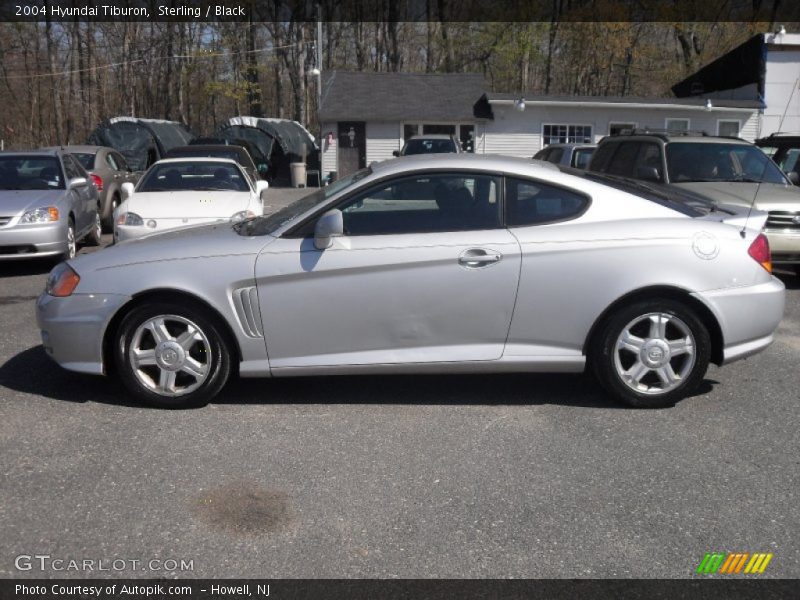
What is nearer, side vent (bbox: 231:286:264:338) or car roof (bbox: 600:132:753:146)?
side vent (bbox: 231:286:264:338)

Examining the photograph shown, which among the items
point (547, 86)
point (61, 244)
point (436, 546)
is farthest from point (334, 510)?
point (547, 86)

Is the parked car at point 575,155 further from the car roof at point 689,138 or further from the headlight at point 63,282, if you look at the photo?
the headlight at point 63,282

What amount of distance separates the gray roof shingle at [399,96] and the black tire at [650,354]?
2482 centimetres

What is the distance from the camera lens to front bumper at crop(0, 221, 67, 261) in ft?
33.0

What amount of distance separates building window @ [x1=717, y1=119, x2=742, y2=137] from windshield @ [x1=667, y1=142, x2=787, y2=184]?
68.0ft

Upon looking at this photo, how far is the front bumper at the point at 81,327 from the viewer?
5.07m

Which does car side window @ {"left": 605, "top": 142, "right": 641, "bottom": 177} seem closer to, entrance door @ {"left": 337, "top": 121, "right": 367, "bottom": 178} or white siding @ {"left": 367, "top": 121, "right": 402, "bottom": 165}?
white siding @ {"left": 367, "top": 121, "right": 402, "bottom": 165}

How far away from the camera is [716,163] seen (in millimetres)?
9984

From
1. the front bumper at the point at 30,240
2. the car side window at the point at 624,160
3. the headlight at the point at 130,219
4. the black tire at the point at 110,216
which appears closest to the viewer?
the headlight at the point at 130,219

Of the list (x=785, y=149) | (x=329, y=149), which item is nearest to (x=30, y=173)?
(x=785, y=149)

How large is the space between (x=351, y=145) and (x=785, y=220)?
71.4 ft

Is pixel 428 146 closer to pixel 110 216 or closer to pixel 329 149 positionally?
pixel 329 149

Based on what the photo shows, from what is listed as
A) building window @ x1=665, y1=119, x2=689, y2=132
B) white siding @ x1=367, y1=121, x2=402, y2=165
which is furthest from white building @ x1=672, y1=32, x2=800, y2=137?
white siding @ x1=367, y1=121, x2=402, y2=165

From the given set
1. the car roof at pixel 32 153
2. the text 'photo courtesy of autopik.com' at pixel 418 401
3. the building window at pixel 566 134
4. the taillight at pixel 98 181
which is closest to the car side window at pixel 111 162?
the taillight at pixel 98 181
